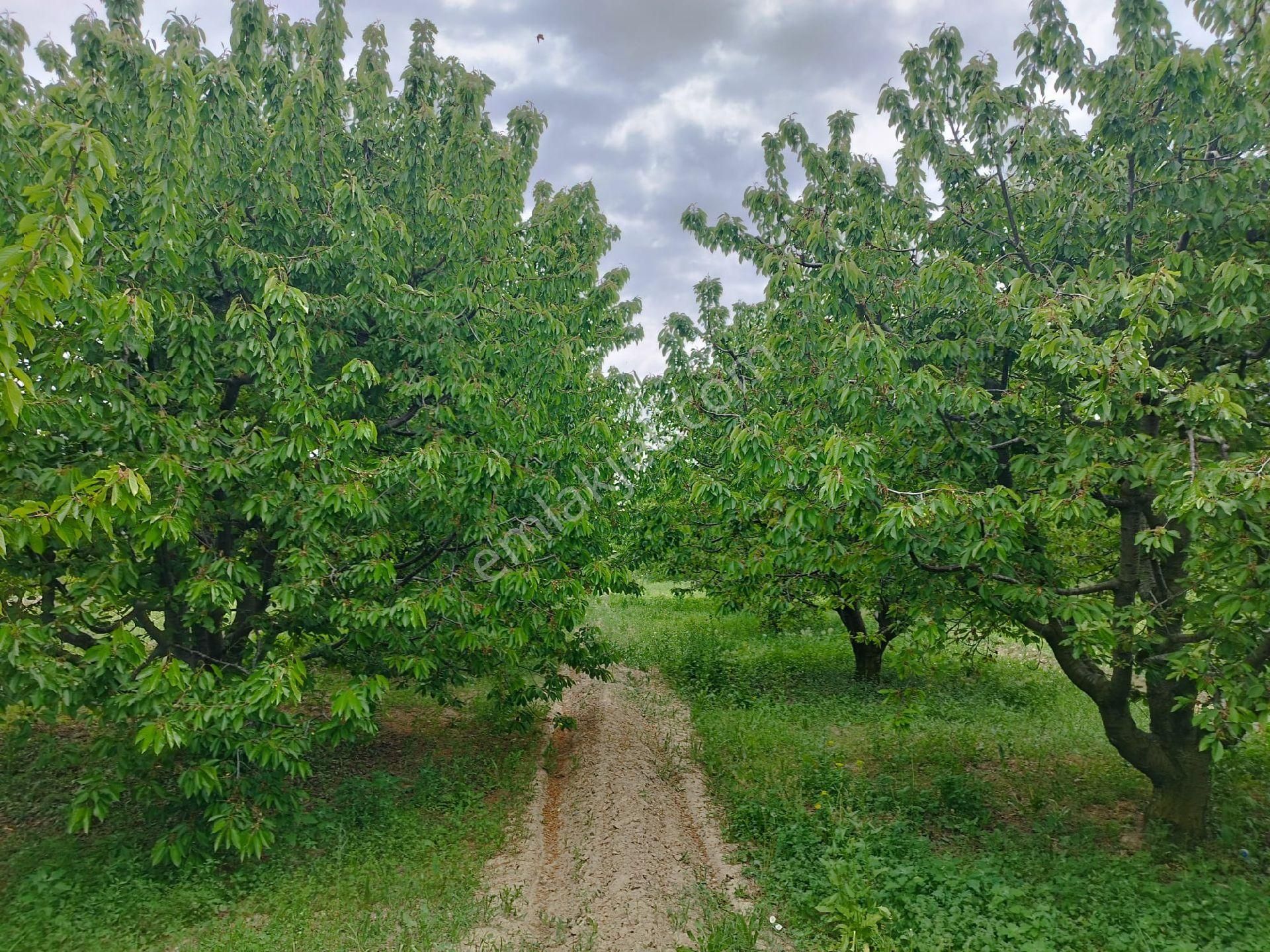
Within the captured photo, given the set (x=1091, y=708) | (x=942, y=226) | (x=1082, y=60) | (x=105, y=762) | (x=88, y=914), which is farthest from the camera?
(x=1091, y=708)

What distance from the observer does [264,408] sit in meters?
6.38

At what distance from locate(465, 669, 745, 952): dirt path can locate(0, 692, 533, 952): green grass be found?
38cm

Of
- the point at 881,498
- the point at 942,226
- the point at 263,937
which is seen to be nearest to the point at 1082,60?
the point at 942,226

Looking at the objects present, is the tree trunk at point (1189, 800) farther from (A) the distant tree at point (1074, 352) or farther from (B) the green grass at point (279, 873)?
(B) the green grass at point (279, 873)

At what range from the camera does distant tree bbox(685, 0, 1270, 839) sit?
4.61 metres

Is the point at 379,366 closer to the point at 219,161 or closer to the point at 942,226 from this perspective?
the point at 219,161

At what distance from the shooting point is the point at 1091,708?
1107 centimetres

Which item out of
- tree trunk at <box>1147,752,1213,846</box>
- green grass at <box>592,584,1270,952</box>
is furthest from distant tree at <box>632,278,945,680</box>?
tree trunk at <box>1147,752,1213,846</box>

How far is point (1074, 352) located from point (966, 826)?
15.4 feet

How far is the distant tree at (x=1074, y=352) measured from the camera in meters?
4.61

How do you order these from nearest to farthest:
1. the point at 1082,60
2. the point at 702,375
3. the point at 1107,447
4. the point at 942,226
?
the point at 1107,447 → the point at 1082,60 → the point at 942,226 → the point at 702,375

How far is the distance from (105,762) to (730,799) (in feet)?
23.0

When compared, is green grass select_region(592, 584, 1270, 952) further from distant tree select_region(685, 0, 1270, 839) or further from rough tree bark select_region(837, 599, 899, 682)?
rough tree bark select_region(837, 599, 899, 682)

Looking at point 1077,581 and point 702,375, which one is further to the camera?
point 702,375
